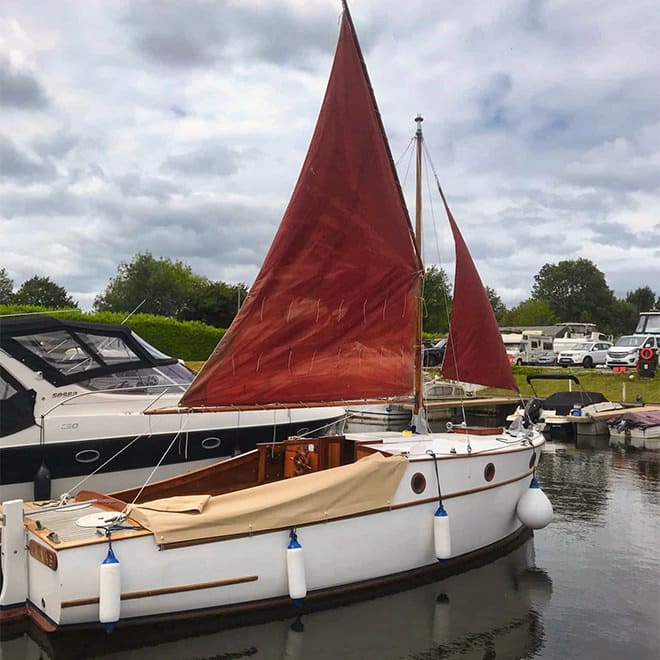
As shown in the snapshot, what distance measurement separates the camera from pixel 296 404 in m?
8.99

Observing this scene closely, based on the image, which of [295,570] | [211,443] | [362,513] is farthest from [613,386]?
[295,570]

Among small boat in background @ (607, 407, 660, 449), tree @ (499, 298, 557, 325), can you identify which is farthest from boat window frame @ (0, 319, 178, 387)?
tree @ (499, 298, 557, 325)

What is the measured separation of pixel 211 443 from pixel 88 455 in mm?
2324

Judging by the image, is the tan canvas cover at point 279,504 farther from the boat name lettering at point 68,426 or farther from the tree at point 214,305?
the tree at point 214,305

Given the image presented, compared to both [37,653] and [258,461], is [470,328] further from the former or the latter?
[37,653]

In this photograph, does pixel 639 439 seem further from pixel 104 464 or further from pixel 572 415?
pixel 104 464

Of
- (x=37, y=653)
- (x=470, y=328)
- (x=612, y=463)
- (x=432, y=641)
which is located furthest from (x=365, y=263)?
(x=612, y=463)

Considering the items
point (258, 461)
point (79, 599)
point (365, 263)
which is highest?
point (365, 263)

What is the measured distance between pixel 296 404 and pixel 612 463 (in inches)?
528

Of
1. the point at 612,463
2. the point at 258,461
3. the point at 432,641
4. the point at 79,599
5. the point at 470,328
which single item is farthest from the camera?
the point at 612,463

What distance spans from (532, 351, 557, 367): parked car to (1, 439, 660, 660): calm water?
111 ft

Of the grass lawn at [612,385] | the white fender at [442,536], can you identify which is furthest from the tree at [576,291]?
the white fender at [442,536]

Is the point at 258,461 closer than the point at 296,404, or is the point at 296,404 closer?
the point at 296,404

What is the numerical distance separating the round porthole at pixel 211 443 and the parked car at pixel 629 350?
29323mm
